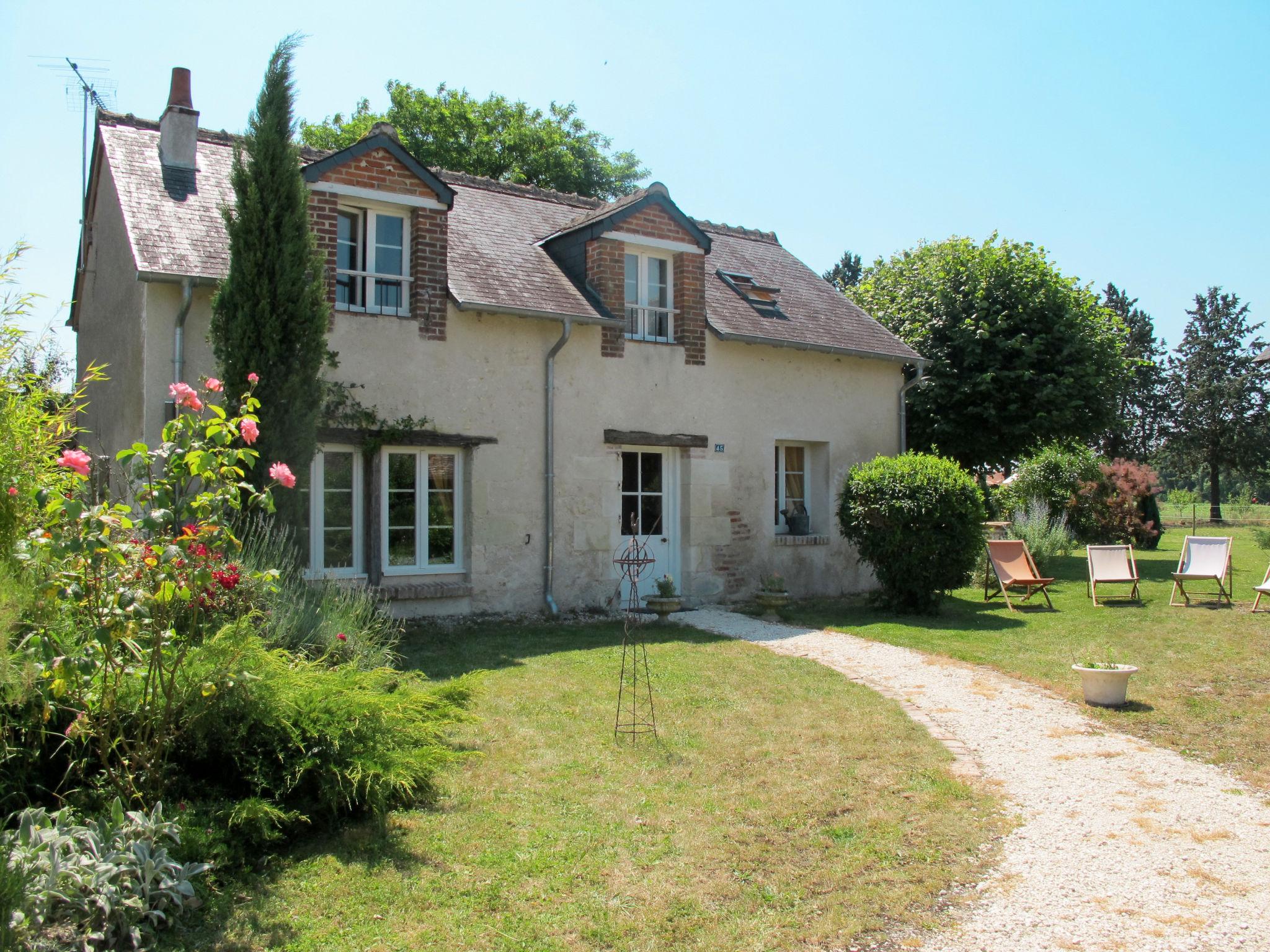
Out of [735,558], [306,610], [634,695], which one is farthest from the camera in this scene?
[735,558]

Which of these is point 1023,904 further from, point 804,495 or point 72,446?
point 72,446

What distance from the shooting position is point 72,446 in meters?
13.7

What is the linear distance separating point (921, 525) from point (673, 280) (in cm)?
478

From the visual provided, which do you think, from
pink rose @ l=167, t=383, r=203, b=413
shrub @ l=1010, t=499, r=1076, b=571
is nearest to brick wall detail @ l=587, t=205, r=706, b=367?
shrub @ l=1010, t=499, r=1076, b=571

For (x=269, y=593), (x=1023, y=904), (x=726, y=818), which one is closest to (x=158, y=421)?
(x=269, y=593)

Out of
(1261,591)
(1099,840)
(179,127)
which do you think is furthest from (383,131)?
(1261,591)

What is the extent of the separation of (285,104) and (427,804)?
7.00 metres

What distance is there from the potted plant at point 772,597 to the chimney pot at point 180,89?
29.4 ft

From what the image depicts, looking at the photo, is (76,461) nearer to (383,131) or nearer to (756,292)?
(383,131)

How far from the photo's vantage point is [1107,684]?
23.9ft

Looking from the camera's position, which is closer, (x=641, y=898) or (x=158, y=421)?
(x=641, y=898)

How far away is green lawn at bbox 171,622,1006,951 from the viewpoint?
372 centimetres

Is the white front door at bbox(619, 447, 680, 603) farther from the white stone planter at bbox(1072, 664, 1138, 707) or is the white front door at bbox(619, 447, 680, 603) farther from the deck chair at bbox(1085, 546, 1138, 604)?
the white stone planter at bbox(1072, 664, 1138, 707)

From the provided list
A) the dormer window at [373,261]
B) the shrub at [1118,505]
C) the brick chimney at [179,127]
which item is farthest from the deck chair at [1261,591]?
the brick chimney at [179,127]
